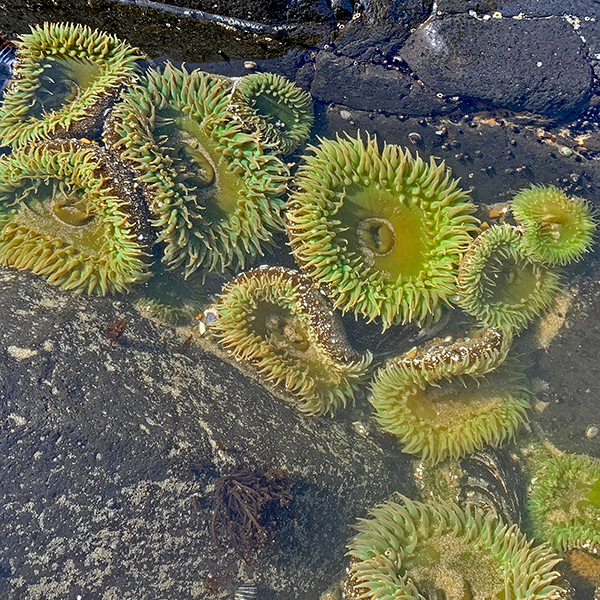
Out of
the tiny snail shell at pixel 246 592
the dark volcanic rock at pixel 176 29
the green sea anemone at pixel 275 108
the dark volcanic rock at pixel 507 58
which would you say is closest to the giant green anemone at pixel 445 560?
the tiny snail shell at pixel 246 592

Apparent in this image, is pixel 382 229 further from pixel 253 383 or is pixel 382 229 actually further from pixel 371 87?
pixel 253 383

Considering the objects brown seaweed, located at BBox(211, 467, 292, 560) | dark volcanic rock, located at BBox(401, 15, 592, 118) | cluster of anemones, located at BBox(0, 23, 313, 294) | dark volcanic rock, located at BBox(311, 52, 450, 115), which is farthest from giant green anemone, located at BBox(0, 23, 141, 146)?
brown seaweed, located at BBox(211, 467, 292, 560)

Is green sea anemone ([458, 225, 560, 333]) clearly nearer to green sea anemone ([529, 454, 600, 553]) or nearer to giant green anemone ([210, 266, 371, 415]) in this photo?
giant green anemone ([210, 266, 371, 415])

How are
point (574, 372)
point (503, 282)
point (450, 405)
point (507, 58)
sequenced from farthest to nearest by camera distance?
point (574, 372) < point (503, 282) < point (450, 405) < point (507, 58)

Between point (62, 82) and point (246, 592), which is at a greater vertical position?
point (62, 82)

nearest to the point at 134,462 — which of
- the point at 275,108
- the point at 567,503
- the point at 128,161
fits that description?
the point at 128,161

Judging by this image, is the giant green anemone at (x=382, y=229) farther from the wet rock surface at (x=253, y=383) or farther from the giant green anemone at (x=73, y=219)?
the giant green anemone at (x=73, y=219)
